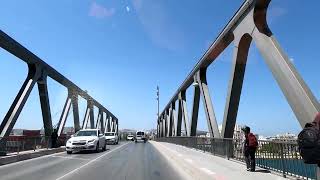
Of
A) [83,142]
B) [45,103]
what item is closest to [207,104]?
[83,142]

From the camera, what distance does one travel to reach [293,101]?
14.0 metres

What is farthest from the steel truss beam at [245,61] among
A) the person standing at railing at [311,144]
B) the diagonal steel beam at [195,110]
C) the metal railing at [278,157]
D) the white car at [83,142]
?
the white car at [83,142]

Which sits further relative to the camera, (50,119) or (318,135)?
(50,119)

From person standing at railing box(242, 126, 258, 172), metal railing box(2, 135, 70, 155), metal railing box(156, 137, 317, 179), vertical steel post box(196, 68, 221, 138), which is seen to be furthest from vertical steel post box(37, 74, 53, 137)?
person standing at railing box(242, 126, 258, 172)

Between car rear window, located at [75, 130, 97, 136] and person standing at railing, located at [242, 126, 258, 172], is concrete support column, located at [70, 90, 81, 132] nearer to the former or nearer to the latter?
car rear window, located at [75, 130, 97, 136]

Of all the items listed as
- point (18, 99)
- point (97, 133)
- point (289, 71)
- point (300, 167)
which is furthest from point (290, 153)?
point (18, 99)

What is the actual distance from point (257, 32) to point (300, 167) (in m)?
8.25

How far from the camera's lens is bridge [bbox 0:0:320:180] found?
516 inches

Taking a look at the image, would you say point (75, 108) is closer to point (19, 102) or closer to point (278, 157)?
point (19, 102)

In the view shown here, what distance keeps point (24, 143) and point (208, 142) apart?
1122cm

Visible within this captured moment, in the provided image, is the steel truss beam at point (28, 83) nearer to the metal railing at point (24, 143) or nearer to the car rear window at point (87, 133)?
the metal railing at point (24, 143)

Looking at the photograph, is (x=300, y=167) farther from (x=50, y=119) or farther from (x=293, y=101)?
(x=50, y=119)

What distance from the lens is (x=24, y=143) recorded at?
26.8 m

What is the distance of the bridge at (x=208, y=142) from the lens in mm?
13102
